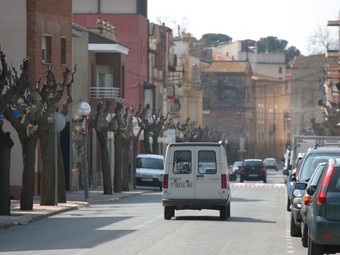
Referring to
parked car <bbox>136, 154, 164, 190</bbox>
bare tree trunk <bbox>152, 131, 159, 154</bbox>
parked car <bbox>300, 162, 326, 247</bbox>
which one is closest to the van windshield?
parked car <bbox>136, 154, 164, 190</bbox>

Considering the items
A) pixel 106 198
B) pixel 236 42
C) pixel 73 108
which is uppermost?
pixel 236 42

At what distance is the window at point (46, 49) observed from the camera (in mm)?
50688

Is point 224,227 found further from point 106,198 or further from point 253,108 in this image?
point 253,108

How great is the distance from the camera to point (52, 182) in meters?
40.9

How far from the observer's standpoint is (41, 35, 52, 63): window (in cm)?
5069

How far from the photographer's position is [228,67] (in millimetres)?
166000

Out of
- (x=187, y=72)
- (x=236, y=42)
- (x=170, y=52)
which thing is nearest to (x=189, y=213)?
(x=170, y=52)

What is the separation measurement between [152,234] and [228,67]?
139575 mm

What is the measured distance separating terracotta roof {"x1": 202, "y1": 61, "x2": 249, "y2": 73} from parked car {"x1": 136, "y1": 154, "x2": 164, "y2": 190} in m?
97.9

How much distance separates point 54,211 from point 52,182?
12.5 ft

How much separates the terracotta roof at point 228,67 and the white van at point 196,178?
426 ft

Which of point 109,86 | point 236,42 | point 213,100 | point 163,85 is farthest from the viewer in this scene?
point 236,42

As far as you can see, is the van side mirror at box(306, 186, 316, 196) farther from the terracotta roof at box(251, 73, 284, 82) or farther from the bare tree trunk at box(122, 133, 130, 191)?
the terracotta roof at box(251, 73, 284, 82)

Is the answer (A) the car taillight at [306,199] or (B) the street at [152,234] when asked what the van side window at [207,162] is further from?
(A) the car taillight at [306,199]
